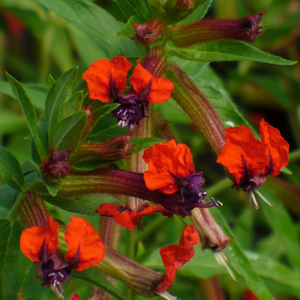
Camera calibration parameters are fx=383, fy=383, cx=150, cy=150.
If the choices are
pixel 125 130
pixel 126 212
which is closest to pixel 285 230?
pixel 125 130

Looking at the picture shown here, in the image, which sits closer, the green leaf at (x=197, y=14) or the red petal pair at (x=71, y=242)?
the red petal pair at (x=71, y=242)

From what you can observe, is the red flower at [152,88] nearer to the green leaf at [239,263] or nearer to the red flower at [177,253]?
the red flower at [177,253]

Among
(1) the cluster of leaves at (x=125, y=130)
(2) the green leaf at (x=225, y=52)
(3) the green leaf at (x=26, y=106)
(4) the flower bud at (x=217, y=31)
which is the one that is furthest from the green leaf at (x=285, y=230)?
(3) the green leaf at (x=26, y=106)

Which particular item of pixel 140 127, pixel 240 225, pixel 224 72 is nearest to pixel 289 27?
pixel 224 72

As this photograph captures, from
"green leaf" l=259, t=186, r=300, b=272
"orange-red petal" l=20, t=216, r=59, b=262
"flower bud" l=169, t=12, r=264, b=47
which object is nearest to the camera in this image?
"orange-red petal" l=20, t=216, r=59, b=262

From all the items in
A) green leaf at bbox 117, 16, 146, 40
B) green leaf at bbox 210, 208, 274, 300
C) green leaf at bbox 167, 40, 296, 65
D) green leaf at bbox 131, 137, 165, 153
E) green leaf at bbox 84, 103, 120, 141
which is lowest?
green leaf at bbox 210, 208, 274, 300

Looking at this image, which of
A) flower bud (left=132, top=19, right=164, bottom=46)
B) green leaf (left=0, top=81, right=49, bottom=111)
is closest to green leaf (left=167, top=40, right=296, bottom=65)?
flower bud (left=132, top=19, right=164, bottom=46)

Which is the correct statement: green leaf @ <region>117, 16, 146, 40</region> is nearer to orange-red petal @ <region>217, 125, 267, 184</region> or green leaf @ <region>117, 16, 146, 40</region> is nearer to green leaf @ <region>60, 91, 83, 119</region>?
green leaf @ <region>60, 91, 83, 119</region>
